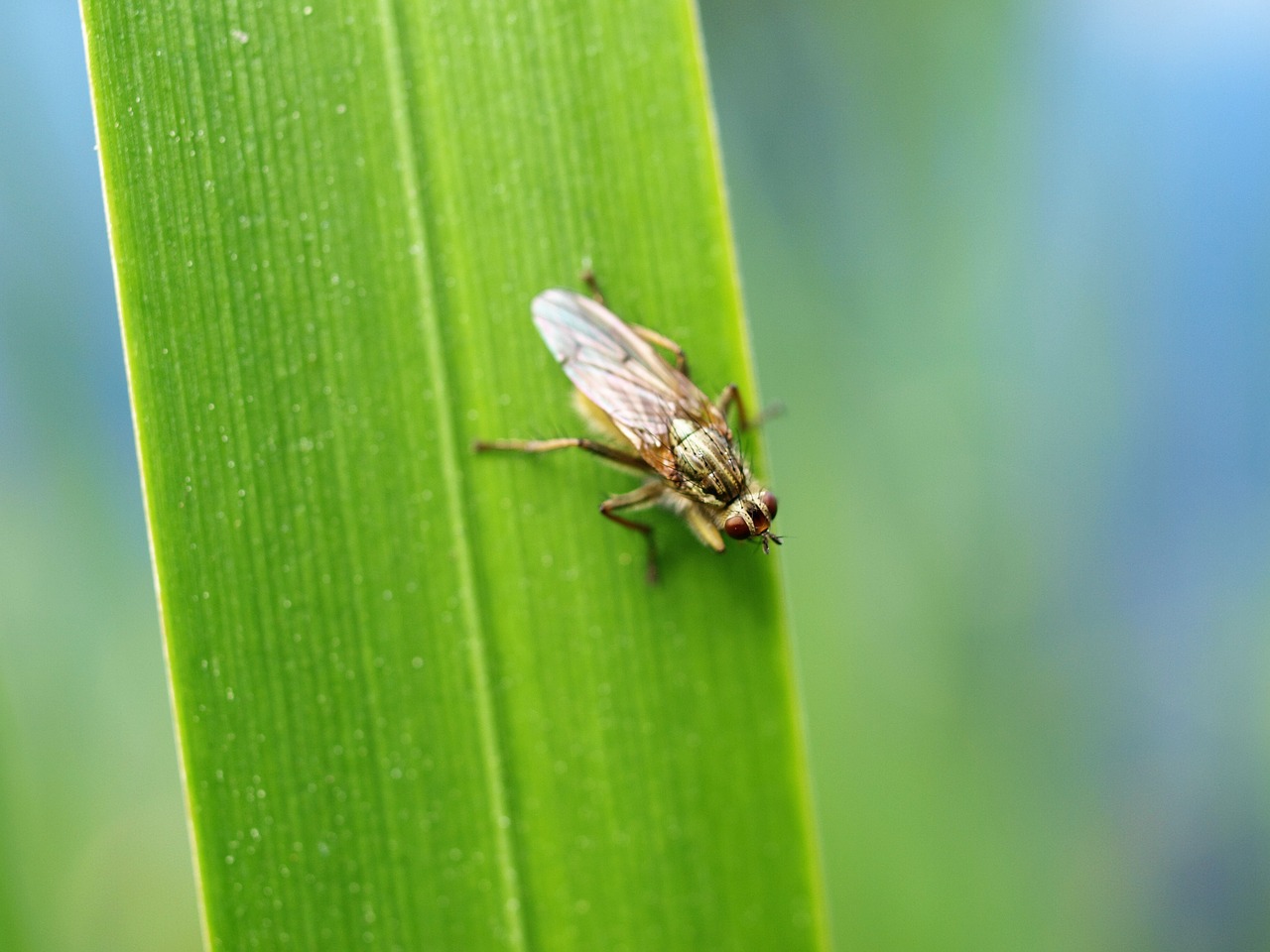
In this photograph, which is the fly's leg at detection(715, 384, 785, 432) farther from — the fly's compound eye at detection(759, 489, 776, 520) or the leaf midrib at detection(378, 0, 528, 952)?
the leaf midrib at detection(378, 0, 528, 952)

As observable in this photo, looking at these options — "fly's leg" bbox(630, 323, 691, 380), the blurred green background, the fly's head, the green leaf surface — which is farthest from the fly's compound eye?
the blurred green background

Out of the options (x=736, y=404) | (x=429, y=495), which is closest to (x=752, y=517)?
(x=736, y=404)

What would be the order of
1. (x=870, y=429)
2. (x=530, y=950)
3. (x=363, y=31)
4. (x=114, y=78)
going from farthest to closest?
(x=870, y=429) < (x=530, y=950) < (x=363, y=31) < (x=114, y=78)

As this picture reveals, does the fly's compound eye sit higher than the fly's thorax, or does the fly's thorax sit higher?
the fly's thorax

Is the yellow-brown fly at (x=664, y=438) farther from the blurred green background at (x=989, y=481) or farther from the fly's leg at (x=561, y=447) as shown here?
the blurred green background at (x=989, y=481)

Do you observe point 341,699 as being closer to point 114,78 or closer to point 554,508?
point 554,508

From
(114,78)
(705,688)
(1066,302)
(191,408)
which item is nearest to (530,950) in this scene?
(705,688)
